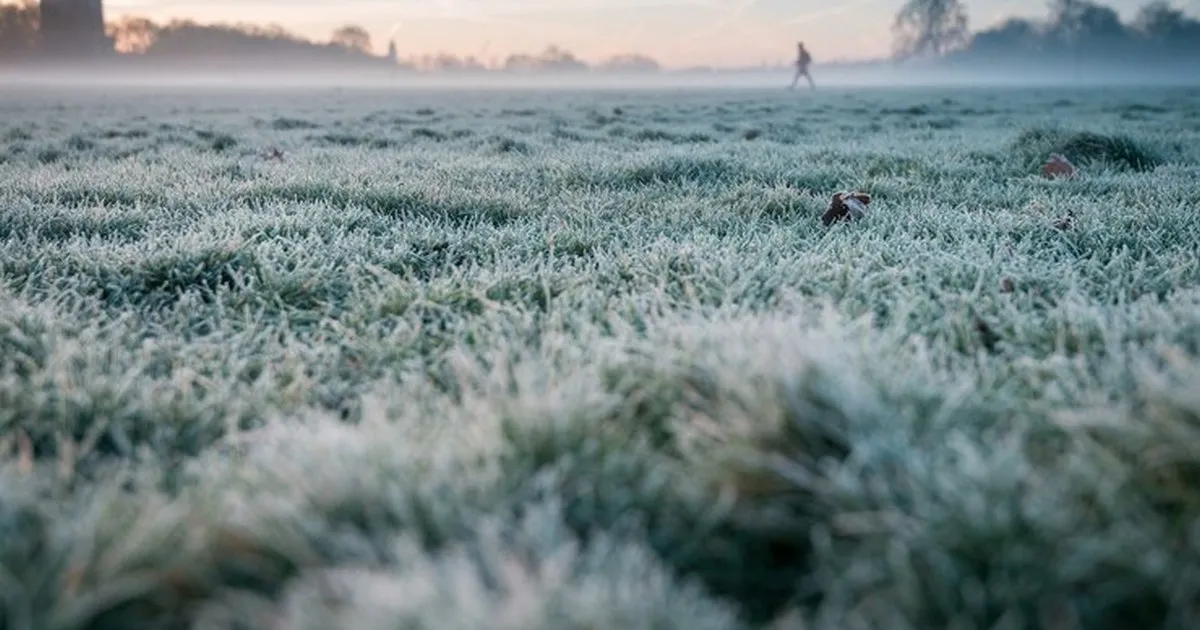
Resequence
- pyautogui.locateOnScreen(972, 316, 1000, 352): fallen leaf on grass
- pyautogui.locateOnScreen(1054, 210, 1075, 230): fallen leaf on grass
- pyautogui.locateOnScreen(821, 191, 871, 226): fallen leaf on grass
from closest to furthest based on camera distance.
Result: pyautogui.locateOnScreen(972, 316, 1000, 352): fallen leaf on grass < pyautogui.locateOnScreen(1054, 210, 1075, 230): fallen leaf on grass < pyautogui.locateOnScreen(821, 191, 871, 226): fallen leaf on grass

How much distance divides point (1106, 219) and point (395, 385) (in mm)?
4438

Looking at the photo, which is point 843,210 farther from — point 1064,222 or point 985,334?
point 985,334

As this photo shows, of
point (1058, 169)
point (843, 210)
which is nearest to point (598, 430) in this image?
point (843, 210)

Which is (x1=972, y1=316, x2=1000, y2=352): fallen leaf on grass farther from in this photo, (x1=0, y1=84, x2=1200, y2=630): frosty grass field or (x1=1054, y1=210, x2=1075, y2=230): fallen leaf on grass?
(x1=1054, y1=210, x2=1075, y2=230): fallen leaf on grass

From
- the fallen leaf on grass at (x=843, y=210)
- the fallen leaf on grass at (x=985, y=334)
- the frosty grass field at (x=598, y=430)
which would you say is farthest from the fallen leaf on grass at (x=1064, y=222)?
the fallen leaf on grass at (x=985, y=334)

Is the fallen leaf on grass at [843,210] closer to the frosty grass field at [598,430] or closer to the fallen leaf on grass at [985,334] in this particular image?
the frosty grass field at [598,430]

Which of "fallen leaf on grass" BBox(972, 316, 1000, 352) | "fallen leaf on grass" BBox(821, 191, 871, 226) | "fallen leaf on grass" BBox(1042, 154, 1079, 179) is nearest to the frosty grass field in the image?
"fallen leaf on grass" BBox(972, 316, 1000, 352)

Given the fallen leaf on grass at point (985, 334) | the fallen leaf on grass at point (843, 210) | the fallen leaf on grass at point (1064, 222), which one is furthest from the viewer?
the fallen leaf on grass at point (843, 210)

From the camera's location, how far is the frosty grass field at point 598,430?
1.60 metres

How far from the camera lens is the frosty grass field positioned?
1.60m

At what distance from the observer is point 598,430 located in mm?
2133

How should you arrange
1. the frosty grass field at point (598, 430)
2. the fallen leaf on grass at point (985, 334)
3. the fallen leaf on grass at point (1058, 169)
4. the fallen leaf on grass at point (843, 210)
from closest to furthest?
the frosty grass field at point (598, 430) → the fallen leaf on grass at point (985, 334) → the fallen leaf on grass at point (843, 210) → the fallen leaf on grass at point (1058, 169)

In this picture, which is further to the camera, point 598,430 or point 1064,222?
point 1064,222

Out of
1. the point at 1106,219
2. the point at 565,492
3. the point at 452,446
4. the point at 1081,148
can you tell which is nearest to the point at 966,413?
the point at 565,492
